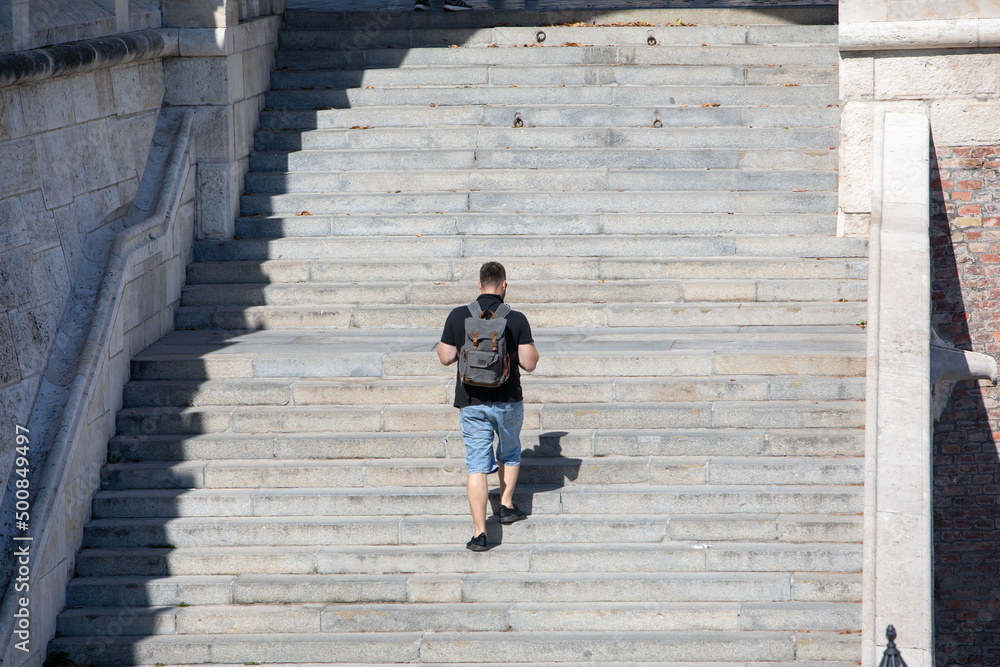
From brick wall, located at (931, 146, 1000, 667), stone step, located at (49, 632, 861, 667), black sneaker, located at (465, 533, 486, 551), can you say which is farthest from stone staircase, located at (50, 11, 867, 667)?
brick wall, located at (931, 146, 1000, 667)

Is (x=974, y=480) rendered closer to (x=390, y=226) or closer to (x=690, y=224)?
(x=690, y=224)

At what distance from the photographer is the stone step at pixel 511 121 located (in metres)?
11.8

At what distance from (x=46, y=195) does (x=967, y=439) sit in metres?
7.35

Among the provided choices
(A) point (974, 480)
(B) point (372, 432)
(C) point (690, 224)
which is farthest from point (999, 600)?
(B) point (372, 432)

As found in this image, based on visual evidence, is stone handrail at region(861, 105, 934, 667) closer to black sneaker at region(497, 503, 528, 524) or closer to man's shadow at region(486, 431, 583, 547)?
man's shadow at region(486, 431, 583, 547)

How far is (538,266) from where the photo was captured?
416 inches

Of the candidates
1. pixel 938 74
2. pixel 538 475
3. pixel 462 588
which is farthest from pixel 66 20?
pixel 938 74

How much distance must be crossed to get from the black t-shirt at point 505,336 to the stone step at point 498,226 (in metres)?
2.85

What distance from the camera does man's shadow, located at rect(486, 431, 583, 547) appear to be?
8.26m

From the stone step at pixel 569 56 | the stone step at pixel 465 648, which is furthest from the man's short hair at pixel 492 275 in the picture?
the stone step at pixel 569 56

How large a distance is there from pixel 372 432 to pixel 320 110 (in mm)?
4602

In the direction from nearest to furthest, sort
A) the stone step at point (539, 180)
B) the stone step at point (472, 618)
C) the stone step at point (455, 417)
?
the stone step at point (472, 618), the stone step at point (455, 417), the stone step at point (539, 180)

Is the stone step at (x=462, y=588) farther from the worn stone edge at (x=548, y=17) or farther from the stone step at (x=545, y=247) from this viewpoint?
the worn stone edge at (x=548, y=17)

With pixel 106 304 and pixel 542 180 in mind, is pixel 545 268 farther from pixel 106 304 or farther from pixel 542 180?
pixel 106 304
